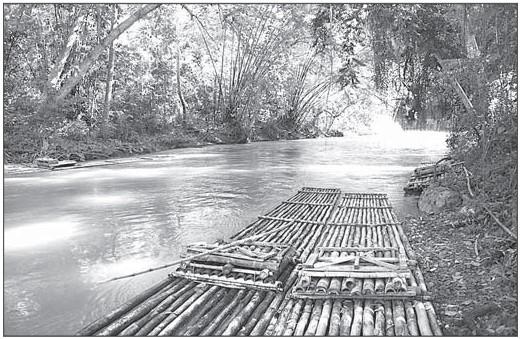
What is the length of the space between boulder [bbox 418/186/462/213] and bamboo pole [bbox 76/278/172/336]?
393 cm

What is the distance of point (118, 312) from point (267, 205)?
420 centimetres

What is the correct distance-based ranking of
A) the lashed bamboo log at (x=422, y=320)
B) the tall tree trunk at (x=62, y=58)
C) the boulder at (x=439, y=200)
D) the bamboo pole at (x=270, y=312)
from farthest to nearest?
1. the tall tree trunk at (x=62, y=58)
2. the boulder at (x=439, y=200)
3. the bamboo pole at (x=270, y=312)
4. the lashed bamboo log at (x=422, y=320)

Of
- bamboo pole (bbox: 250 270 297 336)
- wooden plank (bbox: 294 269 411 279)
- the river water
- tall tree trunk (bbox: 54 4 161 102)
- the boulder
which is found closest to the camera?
bamboo pole (bbox: 250 270 297 336)

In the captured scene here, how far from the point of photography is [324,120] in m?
32.2

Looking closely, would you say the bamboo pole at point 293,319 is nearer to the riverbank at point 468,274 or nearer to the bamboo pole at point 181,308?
the bamboo pole at point 181,308

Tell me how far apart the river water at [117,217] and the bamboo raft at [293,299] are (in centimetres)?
45

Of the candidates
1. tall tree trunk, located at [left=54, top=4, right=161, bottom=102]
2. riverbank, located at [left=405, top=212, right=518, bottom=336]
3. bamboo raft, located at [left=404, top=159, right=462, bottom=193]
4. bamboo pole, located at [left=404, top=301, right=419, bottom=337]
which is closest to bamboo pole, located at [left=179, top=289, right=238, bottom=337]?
bamboo pole, located at [left=404, top=301, right=419, bottom=337]

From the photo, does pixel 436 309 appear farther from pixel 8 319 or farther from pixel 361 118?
pixel 361 118

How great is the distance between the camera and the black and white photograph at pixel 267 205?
3.08 metres

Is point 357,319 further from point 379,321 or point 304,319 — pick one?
point 304,319

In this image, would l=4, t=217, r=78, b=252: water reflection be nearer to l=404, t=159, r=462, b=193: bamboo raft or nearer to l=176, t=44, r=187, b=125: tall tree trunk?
l=404, t=159, r=462, b=193: bamboo raft

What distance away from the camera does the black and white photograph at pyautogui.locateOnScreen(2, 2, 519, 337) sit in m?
3.08

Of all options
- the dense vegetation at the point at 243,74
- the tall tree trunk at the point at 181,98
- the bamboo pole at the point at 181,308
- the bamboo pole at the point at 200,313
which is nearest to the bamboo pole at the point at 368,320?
the bamboo pole at the point at 200,313

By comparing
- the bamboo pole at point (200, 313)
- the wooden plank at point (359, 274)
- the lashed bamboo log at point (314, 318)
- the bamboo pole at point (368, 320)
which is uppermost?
the wooden plank at point (359, 274)
